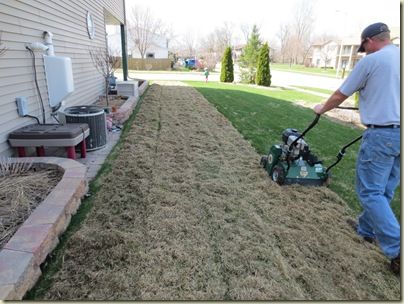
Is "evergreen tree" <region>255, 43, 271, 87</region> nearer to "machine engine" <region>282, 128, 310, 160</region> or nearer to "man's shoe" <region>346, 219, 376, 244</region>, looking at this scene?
"machine engine" <region>282, 128, 310, 160</region>

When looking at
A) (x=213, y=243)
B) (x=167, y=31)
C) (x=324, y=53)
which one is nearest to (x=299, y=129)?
(x=213, y=243)

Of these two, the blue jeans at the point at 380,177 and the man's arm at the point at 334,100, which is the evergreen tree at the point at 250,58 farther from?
the blue jeans at the point at 380,177

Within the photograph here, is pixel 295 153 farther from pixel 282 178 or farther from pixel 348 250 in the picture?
pixel 348 250

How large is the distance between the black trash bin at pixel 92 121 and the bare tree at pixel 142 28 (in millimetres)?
38195

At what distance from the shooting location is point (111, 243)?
2.39 meters

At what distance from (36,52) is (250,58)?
51.5ft

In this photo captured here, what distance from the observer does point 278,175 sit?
3.58 metres

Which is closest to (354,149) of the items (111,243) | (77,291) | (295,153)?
(295,153)

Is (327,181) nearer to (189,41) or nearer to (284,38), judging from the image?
(189,41)

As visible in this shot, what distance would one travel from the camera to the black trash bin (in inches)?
169

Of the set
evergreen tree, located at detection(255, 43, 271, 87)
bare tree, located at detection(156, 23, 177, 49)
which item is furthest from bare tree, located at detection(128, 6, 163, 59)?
evergreen tree, located at detection(255, 43, 271, 87)

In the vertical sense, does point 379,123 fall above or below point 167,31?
below

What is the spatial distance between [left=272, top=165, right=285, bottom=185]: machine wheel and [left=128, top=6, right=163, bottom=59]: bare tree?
131 feet

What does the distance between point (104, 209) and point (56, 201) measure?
1.69 ft
